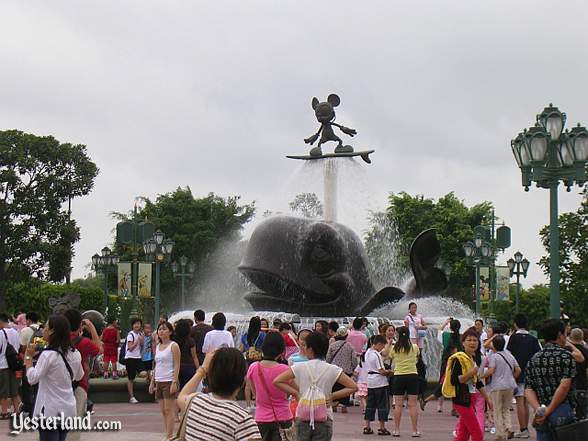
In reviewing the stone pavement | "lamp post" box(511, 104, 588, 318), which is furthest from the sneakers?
"lamp post" box(511, 104, 588, 318)

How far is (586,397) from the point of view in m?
8.53

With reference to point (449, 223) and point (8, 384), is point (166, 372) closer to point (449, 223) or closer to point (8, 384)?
point (8, 384)

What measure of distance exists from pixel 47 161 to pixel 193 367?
45.7m

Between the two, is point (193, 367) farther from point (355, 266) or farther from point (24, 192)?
point (24, 192)

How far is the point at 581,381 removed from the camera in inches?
414

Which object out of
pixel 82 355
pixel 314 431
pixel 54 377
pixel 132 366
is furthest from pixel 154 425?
pixel 314 431

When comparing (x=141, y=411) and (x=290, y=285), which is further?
(x=290, y=285)

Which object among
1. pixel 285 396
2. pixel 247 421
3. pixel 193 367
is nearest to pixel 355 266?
pixel 193 367

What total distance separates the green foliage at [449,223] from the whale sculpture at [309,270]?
36.0 meters

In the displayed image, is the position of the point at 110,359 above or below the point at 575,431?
below

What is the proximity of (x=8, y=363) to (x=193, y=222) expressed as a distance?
54.6 meters

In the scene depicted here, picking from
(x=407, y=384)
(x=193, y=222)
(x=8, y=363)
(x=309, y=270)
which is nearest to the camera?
(x=407, y=384)

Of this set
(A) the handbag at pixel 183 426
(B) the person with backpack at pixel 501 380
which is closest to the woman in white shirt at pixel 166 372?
(B) the person with backpack at pixel 501 380

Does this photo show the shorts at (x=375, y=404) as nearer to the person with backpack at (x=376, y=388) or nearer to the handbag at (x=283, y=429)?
the person with backpack at (x=376, y=388)
